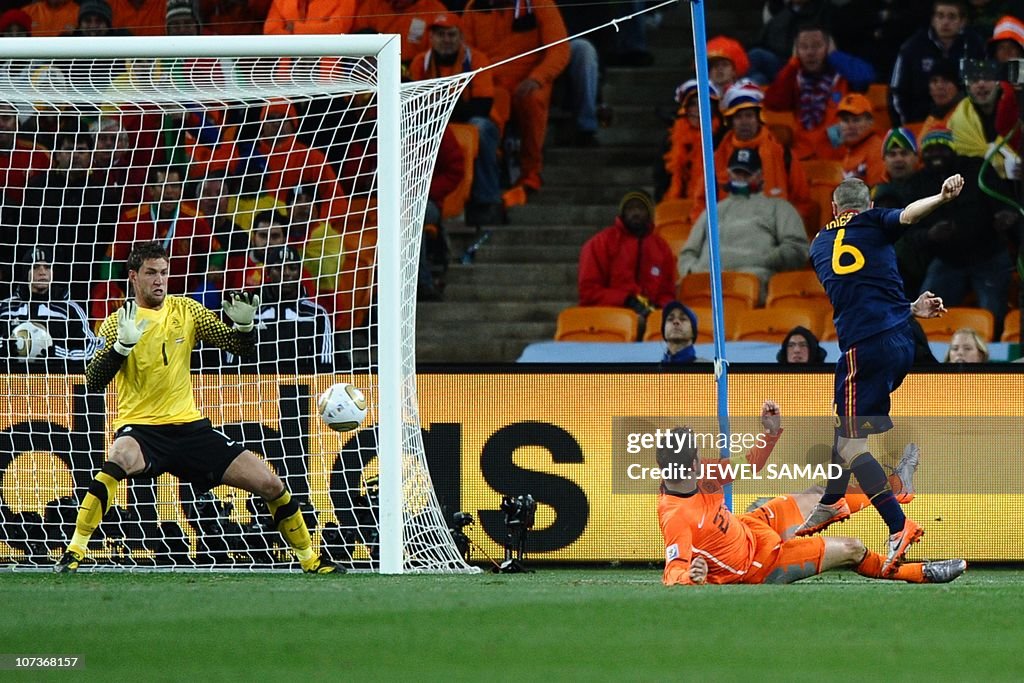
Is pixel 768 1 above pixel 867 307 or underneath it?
above

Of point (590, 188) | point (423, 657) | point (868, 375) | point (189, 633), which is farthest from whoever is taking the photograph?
point (590, 188)

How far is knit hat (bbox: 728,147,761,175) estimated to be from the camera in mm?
14297

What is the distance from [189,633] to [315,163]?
259 inches

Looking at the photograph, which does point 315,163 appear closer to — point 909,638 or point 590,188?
point 590,188

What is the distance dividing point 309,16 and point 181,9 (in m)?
1.82

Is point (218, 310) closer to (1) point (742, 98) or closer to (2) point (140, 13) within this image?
(1) point (742, 98)

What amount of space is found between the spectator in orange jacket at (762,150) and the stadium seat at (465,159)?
2.00 metres

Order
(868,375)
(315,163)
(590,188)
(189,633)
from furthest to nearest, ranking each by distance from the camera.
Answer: (590,188), (315,163), (868,375), (189,633)

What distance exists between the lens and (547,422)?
11.0 metres

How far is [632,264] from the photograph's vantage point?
1395 centimetres

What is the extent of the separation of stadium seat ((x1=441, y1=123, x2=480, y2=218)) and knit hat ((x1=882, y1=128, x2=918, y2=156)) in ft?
11.4

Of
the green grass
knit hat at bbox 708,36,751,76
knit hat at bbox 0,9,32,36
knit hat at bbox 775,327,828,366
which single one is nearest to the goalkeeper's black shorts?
the green grass

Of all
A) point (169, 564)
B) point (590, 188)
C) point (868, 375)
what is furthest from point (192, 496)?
point (590, 188)

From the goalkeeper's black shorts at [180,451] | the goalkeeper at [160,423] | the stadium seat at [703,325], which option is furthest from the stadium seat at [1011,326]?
the goalkeeper's black shorts at [180,451]
